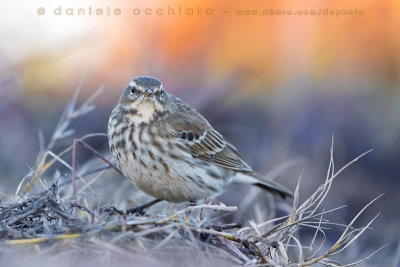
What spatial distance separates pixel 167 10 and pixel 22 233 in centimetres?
583

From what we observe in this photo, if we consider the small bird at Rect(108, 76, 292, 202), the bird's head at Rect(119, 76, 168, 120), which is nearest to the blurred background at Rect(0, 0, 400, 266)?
the small bird at Rect(108, 76, 292, 202)

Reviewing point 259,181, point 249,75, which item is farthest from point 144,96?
point 249,75

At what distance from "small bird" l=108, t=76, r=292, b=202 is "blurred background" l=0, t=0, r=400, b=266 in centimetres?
168

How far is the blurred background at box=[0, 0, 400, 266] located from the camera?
8594 mm

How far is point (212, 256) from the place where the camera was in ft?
13.3

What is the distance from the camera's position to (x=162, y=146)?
19.5ft

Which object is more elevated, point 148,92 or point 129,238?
point 148,92

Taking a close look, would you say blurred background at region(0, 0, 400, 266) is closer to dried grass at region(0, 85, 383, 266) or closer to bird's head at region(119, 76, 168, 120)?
bird's head at region(119, 76, 168, 120)

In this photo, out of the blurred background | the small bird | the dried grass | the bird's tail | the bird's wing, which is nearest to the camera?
the dried grass

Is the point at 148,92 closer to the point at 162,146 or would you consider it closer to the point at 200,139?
the point at 162,146

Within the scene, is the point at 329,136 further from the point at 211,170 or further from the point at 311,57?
the point at 211,170

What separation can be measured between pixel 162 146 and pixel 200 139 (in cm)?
69

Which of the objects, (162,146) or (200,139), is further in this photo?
(200,139)

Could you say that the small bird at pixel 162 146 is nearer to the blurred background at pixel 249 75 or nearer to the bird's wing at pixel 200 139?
the bird's wing at pixel 200 139
